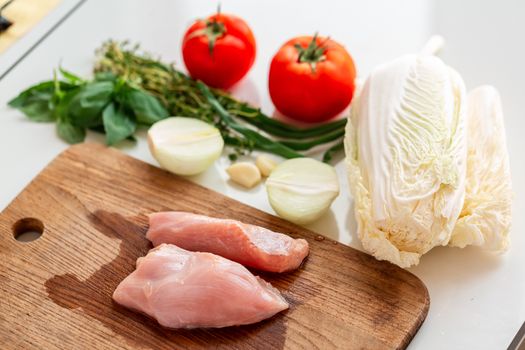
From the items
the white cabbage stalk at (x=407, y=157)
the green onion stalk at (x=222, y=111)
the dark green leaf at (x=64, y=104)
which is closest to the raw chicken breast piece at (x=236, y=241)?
the white cabbage stalk at (x=407, y=157)

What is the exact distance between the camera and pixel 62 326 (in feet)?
6.81

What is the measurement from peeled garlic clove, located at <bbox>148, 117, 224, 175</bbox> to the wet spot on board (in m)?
0.25

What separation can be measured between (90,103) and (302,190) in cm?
82

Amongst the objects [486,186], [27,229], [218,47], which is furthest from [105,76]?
[486,186]

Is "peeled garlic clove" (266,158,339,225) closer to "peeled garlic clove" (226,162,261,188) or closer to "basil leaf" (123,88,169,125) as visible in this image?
"peeled garlic clove" (226,162,261,188)

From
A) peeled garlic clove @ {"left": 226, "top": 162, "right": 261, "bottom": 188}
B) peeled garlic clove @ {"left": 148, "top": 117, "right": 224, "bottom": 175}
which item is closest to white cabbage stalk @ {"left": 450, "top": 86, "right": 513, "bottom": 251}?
peeled garlic clove @ {"left": 226, "top": 162, "right": 261, "bottom": 188}

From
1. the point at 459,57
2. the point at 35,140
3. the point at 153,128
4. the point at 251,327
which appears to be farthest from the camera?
the point at 459,57

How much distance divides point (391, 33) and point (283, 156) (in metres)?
0.83

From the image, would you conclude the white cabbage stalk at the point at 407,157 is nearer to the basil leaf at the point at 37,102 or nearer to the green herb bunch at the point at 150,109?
the green herb bunch at the point at 150,109

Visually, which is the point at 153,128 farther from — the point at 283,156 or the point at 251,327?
the point at 251,327

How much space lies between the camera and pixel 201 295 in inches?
80.1

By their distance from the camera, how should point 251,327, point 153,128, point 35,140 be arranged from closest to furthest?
1. point 251,327
2. point 153,128
3. point 35,140

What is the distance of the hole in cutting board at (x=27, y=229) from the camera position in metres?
2.36

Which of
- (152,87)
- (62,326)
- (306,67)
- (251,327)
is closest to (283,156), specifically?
(306,67)
